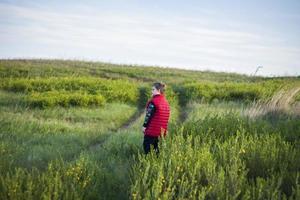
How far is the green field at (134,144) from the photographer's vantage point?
19.6 feet

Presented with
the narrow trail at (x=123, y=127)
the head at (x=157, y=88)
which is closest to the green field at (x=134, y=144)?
the narrow trail at (x=123, y=127)

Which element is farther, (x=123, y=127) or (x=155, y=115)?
(x=123, y=127)

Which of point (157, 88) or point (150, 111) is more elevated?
point (157, 88)

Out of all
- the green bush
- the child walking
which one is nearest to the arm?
the child walking

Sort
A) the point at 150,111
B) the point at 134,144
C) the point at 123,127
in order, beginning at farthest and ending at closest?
the point at 123,127
the point at 134,144
the point at 150,111

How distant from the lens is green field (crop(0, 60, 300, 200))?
598 cm

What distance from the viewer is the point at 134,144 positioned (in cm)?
1085

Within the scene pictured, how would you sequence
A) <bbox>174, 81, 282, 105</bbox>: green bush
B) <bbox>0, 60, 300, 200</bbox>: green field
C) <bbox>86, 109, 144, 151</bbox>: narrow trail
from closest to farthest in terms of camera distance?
<bbox>0, 60, 300, 200</bbox>: green field, <bbox>86, 109, 144, 151</bbox>: narrow trail, <bbox>174, 81, 282, 105</bbox>: green bush

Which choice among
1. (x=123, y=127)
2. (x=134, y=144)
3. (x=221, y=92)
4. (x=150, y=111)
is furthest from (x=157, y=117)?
(x=221, y=92)

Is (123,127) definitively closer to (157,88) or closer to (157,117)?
(157,117)

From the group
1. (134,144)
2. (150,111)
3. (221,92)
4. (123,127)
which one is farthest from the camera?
(221,92)

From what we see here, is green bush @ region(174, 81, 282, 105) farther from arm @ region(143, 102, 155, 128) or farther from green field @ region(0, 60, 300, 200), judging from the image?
arm @ region(143, 102, 155, 128)

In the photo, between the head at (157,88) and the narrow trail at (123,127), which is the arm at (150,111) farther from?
the narrow trail at (123,127)

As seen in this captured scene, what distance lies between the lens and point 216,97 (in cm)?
2417
